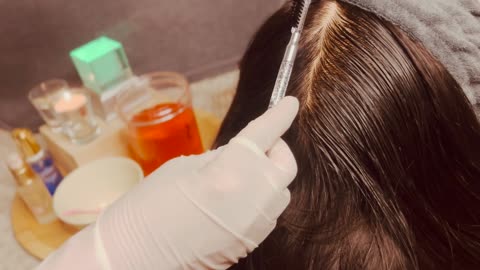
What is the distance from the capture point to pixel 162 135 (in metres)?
0.83

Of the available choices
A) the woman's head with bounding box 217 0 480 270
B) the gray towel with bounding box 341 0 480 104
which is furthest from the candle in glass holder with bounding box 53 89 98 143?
the gray towel with bounding box 341 0 480 104

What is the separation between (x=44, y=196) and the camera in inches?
33.3

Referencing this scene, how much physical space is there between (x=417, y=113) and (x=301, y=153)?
0.12 meters

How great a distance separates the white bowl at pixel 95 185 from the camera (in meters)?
0.81

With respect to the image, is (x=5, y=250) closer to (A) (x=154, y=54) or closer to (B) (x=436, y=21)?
(A) (x=154, y=54)

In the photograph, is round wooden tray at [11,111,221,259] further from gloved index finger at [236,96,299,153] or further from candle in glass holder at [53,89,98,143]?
gloved index finger at [236,96,299,153]

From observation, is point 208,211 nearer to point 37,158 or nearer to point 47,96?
point 37,158

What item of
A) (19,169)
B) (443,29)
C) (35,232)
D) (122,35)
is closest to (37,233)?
(35,232)

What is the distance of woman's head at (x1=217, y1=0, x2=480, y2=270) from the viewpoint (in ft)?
1.58

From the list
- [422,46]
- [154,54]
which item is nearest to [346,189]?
[422,46]

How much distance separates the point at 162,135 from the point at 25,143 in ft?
0.78

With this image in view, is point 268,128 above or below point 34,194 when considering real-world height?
above

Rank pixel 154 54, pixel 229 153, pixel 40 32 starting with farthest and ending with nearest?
pixel 154 54
pixel 40 32
pixel 229 153

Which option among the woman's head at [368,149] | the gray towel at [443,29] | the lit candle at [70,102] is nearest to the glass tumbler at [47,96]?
the lit candle at [70,102]
